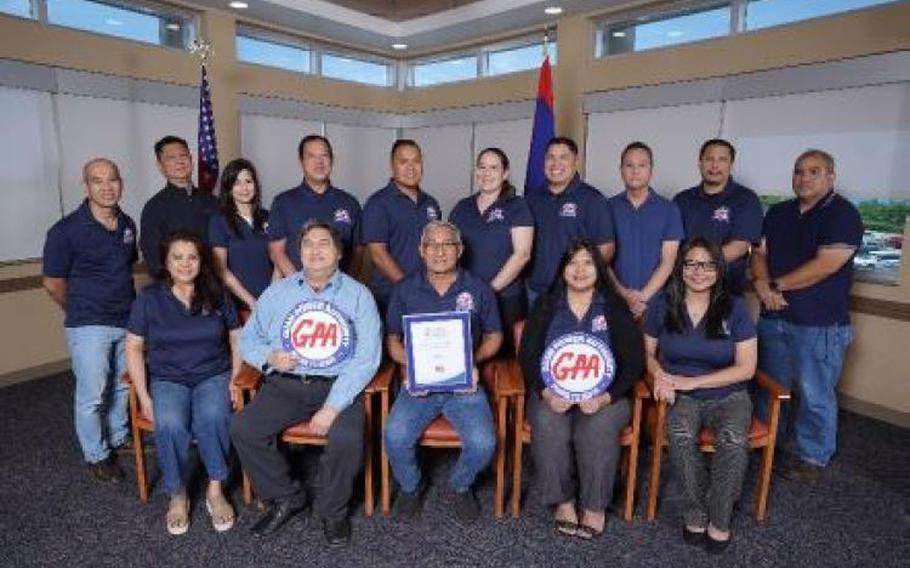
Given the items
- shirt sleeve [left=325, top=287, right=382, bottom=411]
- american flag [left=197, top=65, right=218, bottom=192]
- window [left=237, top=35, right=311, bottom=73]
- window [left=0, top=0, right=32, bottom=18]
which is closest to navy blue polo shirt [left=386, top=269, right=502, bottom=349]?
shirt sleeve [left=325, top=287, right=382, bottom=411]

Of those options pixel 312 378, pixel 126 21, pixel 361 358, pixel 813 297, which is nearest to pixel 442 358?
pixel 361 358

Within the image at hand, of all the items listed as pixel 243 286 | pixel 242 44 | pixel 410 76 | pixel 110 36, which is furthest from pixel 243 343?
pixel 410 76

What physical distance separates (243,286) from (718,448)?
238 centimetres

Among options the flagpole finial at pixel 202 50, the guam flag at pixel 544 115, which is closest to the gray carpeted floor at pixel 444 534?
the guam flag at pixel 544 115

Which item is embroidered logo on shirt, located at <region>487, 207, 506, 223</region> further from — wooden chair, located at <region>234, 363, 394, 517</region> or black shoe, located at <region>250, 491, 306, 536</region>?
black shoe, located at <region>250, 491, 306, 536</region>

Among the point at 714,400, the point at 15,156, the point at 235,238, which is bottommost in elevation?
the point at 714,400

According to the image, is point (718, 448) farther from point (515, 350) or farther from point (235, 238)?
point (235, 238)

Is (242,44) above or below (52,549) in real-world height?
above

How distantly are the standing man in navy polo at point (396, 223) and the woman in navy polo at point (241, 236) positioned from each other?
566mm

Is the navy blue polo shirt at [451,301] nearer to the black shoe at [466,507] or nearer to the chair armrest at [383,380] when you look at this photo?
the chair armrest at [383,380]

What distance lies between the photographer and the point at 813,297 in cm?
294

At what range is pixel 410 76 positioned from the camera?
6785 millimetres

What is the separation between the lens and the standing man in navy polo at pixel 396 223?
3.18 metres

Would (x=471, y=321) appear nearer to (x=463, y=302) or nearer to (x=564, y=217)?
(x=463, y=302)
